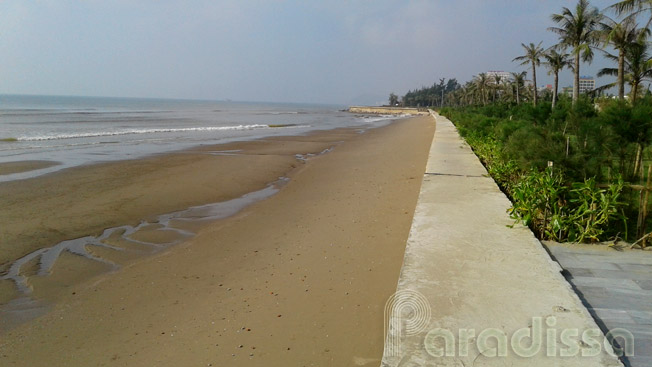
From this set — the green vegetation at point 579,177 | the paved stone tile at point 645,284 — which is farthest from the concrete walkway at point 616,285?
the green vegetation at point 579,177

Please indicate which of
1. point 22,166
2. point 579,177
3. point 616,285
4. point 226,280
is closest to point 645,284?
point 616,285

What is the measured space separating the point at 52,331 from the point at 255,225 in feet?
11.0

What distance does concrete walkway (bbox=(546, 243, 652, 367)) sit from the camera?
280 centimetres

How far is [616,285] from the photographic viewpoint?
11.5 feet

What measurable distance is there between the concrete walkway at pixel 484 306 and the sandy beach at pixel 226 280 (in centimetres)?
48

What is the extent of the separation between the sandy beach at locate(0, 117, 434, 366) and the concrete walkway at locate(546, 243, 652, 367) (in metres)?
1.53

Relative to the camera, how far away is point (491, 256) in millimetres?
3900

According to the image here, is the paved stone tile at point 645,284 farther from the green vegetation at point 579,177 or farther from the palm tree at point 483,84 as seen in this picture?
the palm tree at point 483,84

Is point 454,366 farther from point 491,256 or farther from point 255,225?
point 255,225

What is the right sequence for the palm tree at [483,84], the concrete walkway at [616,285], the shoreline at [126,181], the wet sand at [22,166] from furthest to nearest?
the palm tree at [483,84]
the wet sand at [22,166]
the shoreline at [126,181]
the concrete walkway at [616,285]

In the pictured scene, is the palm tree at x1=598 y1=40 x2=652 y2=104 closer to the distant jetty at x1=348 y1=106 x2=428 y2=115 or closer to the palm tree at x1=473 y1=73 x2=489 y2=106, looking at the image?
the palm tree at x1=473 y1=73 x2=489 y2=106

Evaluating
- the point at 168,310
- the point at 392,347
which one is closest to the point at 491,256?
the point at 392,347

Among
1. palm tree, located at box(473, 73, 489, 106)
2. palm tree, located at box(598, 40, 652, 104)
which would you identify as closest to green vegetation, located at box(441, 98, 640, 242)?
palm tree, located at box(598, 40, 652, 104)

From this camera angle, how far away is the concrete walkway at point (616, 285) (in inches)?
110
